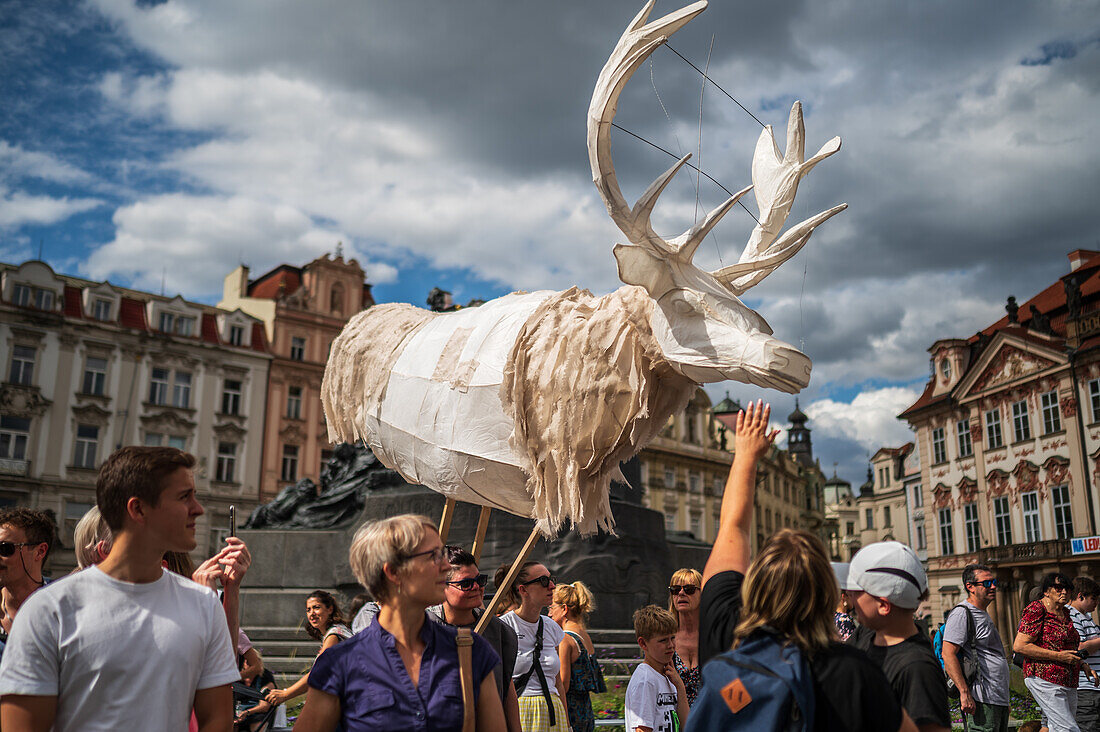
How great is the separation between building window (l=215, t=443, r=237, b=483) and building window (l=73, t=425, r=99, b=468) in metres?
4.85

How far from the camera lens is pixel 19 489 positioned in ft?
Answer: 111

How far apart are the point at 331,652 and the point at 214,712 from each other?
36 cm

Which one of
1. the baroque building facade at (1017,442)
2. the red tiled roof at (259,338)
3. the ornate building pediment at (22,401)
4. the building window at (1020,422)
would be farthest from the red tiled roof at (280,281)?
the building window at (1020,422)

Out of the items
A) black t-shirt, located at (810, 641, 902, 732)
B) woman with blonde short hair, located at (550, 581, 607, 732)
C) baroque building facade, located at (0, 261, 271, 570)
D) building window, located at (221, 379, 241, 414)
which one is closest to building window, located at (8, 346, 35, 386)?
baroque building facade, located at (0, 261, 271, 570)

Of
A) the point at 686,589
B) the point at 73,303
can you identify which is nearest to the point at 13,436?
the point at 73,303

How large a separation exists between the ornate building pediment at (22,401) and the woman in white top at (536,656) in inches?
1408

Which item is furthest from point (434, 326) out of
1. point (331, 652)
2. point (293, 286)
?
point (293, 286)

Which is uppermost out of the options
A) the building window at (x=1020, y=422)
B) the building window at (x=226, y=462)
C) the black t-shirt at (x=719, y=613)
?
the building window at (x=1020, y=422)

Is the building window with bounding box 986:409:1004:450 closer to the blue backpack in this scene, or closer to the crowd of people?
the crowd of people

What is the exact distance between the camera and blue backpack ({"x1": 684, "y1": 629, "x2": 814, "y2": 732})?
2256 millimetres

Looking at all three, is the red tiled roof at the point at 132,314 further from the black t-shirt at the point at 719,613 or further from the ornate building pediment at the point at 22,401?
the black t-shirt at the point at 719,613

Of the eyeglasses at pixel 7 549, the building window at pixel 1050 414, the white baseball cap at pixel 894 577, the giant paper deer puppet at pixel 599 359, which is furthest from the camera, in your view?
the building window at pixel 1050 414

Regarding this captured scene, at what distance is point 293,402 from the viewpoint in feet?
135

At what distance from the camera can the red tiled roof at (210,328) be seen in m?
39.6
